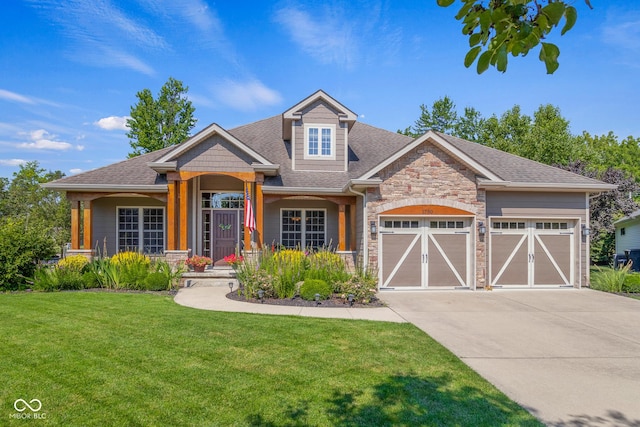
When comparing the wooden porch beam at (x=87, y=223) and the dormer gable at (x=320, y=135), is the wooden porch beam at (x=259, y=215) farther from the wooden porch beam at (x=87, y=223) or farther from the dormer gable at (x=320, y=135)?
the wooden porch beam at (x=87, y=223)

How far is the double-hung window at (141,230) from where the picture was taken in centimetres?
1445

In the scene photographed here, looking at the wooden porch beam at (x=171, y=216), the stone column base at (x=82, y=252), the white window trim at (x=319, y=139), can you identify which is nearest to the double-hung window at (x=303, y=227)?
the white window trim at (x=319, y=139)

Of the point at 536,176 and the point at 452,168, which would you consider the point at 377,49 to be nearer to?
the point at 452,168

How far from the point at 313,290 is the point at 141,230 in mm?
8220

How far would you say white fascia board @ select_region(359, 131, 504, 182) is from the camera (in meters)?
11.9

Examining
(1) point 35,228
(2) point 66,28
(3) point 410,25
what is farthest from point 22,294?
(3) point 410,25

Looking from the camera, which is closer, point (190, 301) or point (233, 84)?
point (190, 301)

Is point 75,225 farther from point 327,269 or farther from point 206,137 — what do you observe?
point 327,269

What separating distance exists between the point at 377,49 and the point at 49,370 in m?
8.92

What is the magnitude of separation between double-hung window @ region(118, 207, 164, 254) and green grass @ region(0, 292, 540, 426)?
7.15 m

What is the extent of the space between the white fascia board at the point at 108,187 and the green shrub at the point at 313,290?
679 centimetres

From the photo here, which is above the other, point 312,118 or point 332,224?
point 312,118

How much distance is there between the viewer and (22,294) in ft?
34.0

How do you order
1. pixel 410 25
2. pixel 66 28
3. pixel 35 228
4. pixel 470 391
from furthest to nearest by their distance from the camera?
pixel 35 228 < pixel 66 28 < pixel 410 25 < pixel 470 391
